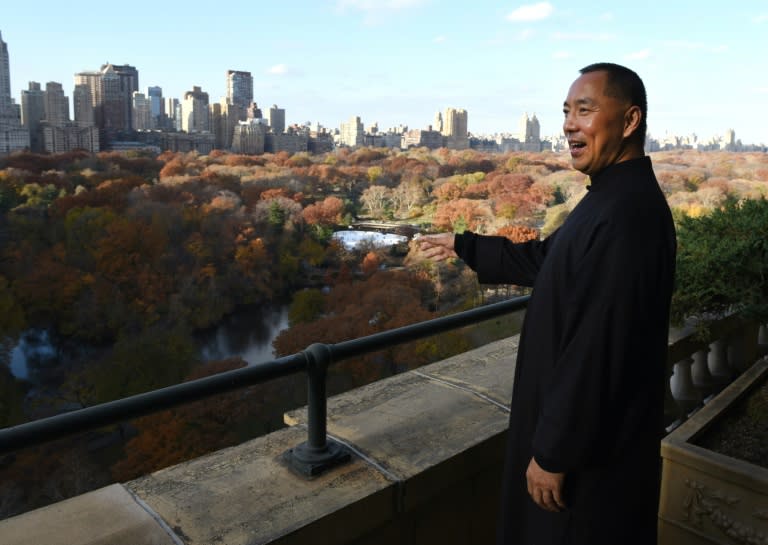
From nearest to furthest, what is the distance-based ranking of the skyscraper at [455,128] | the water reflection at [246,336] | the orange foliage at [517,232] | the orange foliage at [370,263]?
the orange foliage at [517,232] → the water reflection at [246,336] → the orange foliage at [370,263] → the skyscraper at [455,128]

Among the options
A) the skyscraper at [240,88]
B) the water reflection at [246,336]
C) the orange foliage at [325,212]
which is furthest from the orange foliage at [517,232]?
the skyscraper at [240,88]

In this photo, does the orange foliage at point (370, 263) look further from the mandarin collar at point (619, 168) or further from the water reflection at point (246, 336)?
the mandarin collar at point (619, 168)

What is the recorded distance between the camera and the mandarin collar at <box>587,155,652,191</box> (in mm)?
1082

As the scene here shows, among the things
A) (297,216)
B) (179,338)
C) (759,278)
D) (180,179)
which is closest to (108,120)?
(180,179)

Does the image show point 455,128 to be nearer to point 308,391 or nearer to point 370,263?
point 370,263

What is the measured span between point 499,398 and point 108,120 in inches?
2702

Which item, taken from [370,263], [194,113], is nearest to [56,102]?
[194,113]

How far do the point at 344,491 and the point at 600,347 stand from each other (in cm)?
64

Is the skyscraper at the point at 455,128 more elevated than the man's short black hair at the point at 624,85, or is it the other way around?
the skyscraper at the point at 455,128

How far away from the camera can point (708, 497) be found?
63.2 inches

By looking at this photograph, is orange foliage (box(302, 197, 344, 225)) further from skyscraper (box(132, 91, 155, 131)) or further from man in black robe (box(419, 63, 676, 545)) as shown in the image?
man in black robe (box(419, 63, 676, 545))

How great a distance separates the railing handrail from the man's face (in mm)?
551

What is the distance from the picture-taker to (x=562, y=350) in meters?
1.05

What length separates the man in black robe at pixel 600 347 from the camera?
0.99 m
